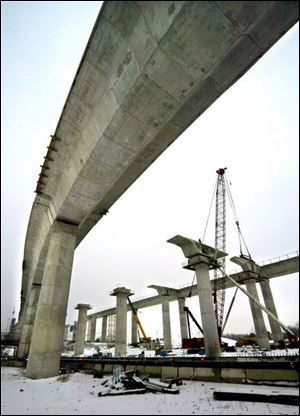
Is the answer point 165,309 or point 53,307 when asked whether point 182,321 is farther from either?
point 53,307

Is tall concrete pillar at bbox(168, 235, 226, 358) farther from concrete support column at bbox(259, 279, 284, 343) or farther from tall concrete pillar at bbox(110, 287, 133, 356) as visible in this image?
tall concrete pillar at bbox(110, 287, 133, 356)

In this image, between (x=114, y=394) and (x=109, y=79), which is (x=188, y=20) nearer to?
(x=109, y=79)

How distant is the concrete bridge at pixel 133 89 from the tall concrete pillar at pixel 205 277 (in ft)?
37.3

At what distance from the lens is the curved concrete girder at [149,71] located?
654 cm

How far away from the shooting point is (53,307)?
1395 centimetres

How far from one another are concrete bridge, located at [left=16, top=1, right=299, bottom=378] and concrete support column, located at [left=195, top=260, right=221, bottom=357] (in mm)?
12009

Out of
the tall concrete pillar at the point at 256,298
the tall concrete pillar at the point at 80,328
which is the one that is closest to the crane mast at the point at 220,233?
the tall concrete pillar at the point at 256,298

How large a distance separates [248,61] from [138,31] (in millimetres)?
4267

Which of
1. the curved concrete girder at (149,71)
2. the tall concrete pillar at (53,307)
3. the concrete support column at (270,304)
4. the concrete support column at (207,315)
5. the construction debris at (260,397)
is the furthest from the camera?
the concrete support column at (270,304)

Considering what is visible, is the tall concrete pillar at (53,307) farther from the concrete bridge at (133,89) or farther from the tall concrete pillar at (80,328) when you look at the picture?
the tall concrete pillar at (80,328)

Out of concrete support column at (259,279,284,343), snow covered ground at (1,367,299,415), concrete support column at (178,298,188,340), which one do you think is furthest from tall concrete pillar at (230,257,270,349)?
snow covered ground at (1,367,299,415)

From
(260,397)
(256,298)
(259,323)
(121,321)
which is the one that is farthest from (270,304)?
(260,397)

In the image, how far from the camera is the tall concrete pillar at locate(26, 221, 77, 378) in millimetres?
12692

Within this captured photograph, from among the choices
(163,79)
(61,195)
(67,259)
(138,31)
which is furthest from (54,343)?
(138,31)
